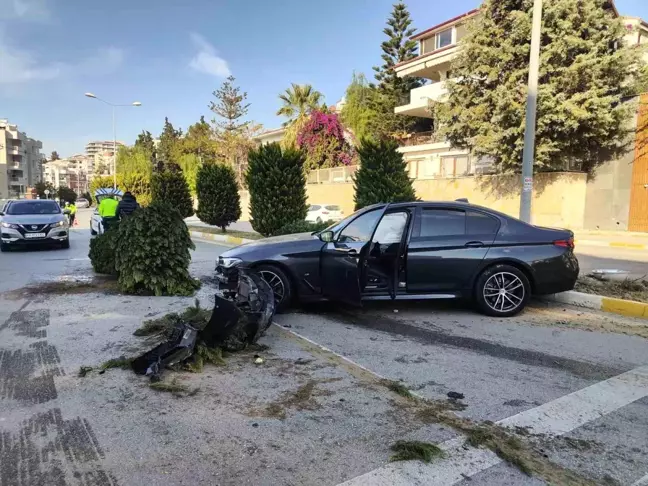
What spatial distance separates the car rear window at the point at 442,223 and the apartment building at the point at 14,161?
91.3 meters

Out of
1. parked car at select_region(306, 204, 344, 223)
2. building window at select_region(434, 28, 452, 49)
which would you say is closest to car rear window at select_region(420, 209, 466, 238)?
parked car at select_region(306, 204, 344, 223)

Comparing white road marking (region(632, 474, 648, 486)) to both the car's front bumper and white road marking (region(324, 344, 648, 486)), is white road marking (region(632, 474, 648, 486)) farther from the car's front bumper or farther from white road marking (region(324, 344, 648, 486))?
the car's front bumper

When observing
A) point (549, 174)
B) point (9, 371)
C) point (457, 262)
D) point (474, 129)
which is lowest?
point (9, 371)

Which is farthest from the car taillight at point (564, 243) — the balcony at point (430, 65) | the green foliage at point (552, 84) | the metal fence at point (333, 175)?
the balcony at point (430, 65)

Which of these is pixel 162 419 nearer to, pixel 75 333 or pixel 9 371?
pixel 9 371

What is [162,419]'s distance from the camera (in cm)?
327

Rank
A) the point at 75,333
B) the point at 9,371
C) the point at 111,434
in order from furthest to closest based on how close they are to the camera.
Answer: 1. the point at 75,333
2. the point at 9,371
3. the point at 111,434

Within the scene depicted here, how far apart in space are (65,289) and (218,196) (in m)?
11.6

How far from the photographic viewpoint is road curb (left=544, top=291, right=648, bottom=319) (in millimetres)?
6250

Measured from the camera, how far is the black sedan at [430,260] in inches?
239

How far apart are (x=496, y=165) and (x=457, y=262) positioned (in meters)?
15.0

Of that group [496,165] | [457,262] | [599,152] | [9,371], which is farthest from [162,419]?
[599,152]

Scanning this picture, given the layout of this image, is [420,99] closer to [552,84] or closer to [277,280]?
[552,84]

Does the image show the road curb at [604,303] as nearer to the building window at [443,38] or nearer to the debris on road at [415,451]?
the debris on road at [415,451]
